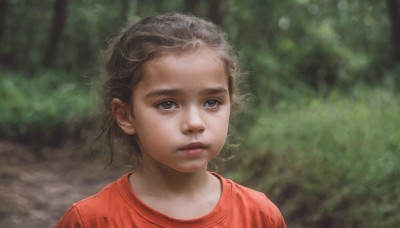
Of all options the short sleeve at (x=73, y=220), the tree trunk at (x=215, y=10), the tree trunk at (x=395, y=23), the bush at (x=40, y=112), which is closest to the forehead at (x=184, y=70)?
the short sleeve at (x=73, y=220)

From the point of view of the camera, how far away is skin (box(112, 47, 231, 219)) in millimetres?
1704

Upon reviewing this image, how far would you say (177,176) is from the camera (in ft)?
6.15

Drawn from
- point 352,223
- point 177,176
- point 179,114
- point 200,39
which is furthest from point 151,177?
point 352,223

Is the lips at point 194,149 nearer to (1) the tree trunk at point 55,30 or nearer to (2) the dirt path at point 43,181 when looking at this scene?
(2) the dirt path at point 43,181

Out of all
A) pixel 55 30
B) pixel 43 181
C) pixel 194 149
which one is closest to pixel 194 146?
pixel 194 149

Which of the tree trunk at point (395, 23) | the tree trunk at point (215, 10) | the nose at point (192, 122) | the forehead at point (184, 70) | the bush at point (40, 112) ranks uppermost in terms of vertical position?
the tree trunk at point (215, 10)

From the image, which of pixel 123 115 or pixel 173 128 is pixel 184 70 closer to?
pixel 173 128

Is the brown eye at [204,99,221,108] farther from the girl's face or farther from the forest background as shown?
the forest background

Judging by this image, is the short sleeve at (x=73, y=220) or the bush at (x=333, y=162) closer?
the short sleeve at (x=73, y=220)

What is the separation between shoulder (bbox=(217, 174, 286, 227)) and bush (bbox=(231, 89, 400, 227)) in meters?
2.22

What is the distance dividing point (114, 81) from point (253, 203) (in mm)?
649

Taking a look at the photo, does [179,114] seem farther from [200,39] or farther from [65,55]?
[65,55]

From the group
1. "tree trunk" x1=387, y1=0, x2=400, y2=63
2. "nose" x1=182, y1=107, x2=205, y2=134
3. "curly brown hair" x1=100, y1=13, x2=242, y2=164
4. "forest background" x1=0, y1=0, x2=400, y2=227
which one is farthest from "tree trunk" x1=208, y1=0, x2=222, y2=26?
"nose" x1=182, y1=107, x2=205, y2=134

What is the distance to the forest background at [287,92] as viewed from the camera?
446cm
